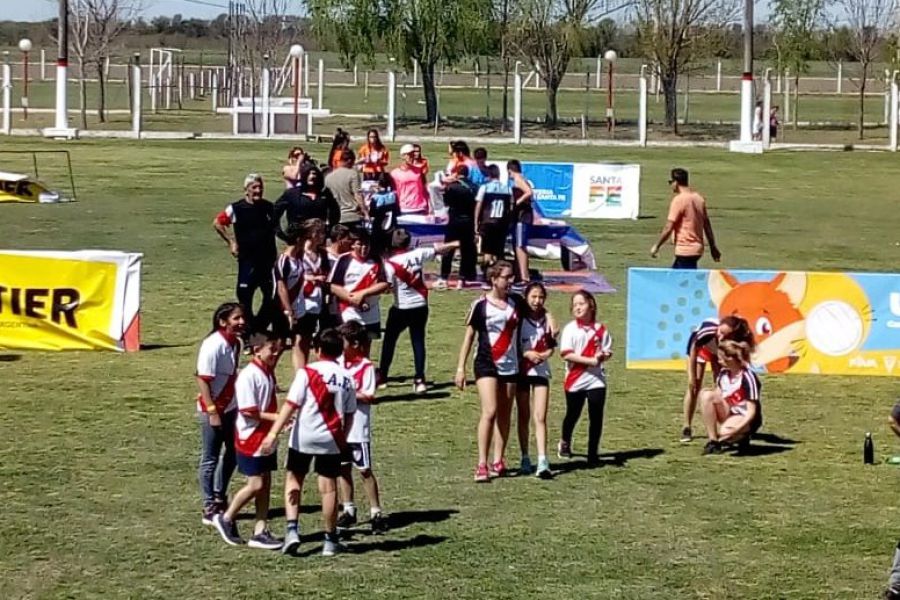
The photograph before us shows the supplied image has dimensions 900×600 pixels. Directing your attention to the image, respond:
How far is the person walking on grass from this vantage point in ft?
34.2

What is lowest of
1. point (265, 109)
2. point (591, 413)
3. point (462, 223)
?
point (591, 413)

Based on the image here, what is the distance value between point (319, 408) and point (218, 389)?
1052mm

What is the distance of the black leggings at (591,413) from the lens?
12.7 m

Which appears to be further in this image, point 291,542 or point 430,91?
point 430,91

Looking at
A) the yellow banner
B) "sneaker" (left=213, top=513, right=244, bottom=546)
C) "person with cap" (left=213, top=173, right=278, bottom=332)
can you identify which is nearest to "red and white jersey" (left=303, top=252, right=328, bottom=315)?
"person with cap" (left=213, top=173, right=278, bottom=332)

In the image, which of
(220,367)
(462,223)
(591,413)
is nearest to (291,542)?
(220,367)

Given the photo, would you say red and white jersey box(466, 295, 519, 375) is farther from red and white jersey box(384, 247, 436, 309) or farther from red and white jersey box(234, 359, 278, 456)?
red and white jersey box(384, 247, 436, 309)

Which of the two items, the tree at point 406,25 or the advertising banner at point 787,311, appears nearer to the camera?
the advertising banner at point 787,311

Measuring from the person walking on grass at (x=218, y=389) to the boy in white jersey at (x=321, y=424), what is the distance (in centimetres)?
72

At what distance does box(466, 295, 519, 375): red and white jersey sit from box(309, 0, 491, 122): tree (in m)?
45.0

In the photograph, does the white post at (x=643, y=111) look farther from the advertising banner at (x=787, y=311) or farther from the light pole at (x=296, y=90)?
the advertising banner at (x=787, y=311)

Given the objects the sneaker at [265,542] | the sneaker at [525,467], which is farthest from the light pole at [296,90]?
the sneaker at [265,542]

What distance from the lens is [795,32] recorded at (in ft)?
211

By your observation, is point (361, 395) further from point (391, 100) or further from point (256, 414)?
point (391, 100)
